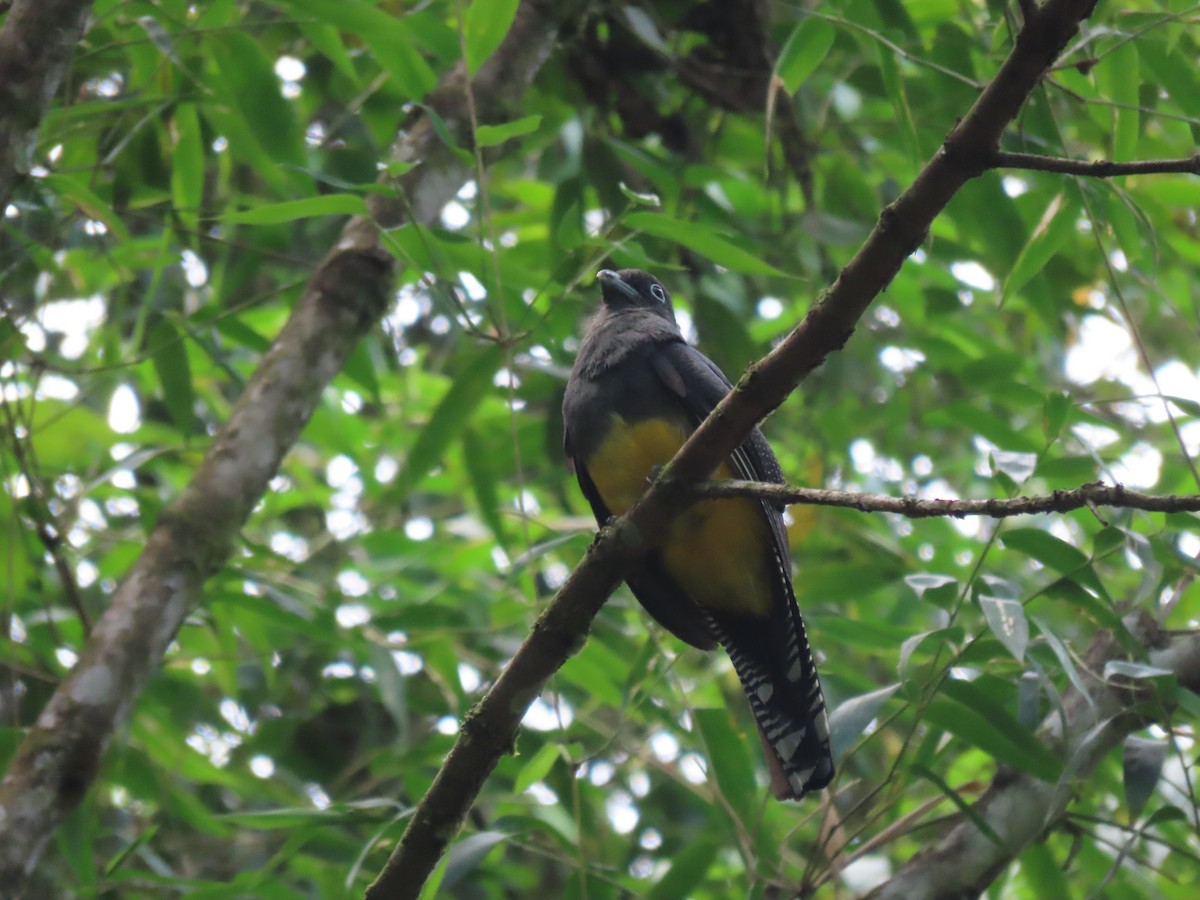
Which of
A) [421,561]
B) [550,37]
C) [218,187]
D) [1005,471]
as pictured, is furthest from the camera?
[218,187]

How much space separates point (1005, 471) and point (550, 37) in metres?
2.18

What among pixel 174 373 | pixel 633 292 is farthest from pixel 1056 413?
pixel 174 373

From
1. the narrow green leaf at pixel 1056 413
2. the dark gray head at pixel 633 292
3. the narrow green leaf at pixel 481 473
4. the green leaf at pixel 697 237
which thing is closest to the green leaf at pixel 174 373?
the narrow green leaf at pixel 481 473

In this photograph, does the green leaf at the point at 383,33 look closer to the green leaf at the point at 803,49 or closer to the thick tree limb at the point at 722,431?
the green leaf at the point at 803,49

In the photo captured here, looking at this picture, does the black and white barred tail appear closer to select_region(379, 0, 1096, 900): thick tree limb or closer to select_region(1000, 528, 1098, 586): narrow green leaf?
select_region(1000, 528, 1098, 586): narrow green leaf

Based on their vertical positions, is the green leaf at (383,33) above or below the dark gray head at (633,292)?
above

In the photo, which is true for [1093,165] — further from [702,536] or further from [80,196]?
[80,196]

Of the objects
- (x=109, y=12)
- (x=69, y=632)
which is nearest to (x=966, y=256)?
(x=109, y=12)

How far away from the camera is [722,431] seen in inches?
94.3

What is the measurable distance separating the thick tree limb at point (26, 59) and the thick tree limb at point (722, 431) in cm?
147

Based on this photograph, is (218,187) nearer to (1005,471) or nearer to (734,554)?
(734,554)

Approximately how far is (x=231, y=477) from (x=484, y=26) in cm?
141

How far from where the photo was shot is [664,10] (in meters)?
4.77

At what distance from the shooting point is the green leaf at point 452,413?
4422mm
